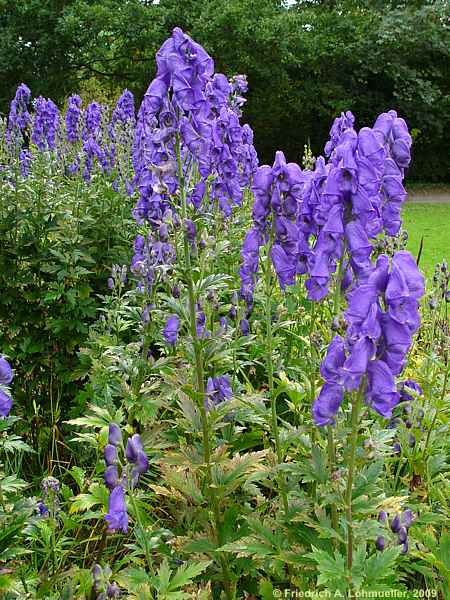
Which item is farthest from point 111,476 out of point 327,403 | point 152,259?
point 152,259

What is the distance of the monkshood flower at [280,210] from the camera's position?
2.54m

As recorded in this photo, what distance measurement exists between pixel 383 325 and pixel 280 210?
951mm

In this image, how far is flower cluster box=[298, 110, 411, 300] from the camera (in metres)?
2.03

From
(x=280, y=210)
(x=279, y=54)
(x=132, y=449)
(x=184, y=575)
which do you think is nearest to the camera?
(x=132, y=449)

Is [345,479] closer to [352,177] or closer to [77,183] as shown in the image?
[352,177]

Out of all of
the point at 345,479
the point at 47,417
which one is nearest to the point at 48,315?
the point at 47,417

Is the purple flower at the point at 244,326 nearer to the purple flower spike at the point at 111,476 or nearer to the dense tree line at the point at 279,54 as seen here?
the purple flower spike at the point at 111,476

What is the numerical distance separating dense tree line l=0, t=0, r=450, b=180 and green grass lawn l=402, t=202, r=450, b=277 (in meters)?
3.92

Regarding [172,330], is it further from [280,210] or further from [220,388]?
[280,210]

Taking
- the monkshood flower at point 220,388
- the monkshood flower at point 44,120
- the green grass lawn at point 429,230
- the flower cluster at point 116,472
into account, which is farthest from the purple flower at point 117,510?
the monkshood flower at point 44,120

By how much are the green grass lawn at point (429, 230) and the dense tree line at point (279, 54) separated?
3.92 meters

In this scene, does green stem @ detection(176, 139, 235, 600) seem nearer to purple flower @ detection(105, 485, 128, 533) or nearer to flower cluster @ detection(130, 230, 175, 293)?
purple flower @ detection(105, 485, 128, 533)

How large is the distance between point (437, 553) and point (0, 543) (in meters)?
1.41

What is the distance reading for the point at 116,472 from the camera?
2.01m
